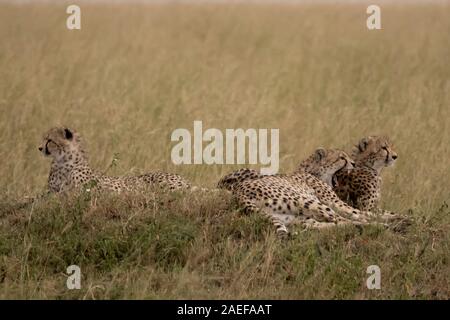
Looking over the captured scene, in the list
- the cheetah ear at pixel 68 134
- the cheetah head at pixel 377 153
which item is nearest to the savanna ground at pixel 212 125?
the cheetah head at pixel 377 153

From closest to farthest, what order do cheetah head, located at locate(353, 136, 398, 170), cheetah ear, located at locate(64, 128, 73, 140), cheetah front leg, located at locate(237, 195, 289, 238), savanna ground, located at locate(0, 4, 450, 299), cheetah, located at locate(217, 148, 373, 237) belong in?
savanna ground, located at locate(0, 4, 450, 299) < cheetah front leg, located at locate(237, 195, 289, 238) < cheetah, located at locate(217, 148, 373, 237) < cheetah ear, located at locate(64, 128, 73, 140) < cheetah head, located at locate(353, 136, 398, 170)

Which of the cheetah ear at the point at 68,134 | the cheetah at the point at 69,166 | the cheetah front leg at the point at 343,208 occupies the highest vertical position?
the cheetah ear at the point at 68,134

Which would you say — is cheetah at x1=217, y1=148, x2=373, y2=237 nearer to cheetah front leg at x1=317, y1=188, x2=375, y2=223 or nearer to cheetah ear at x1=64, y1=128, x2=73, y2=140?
cheetah front leg at x1=317, y1=188, x2=375, y2=223

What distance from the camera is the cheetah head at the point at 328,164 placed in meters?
8.47

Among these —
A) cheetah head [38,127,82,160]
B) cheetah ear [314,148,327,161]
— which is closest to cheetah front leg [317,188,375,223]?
cheetah ear [314,148,327,161]

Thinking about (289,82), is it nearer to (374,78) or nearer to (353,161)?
(374,78)

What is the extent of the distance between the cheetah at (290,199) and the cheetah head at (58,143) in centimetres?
127

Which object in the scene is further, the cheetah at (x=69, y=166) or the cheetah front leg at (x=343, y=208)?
the cheetah at (x=69, y=166)

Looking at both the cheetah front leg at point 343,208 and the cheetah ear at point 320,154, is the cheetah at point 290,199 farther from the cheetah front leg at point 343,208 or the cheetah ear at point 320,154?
the cheetah ear at point 320,154

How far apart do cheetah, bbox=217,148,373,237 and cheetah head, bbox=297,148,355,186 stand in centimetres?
13

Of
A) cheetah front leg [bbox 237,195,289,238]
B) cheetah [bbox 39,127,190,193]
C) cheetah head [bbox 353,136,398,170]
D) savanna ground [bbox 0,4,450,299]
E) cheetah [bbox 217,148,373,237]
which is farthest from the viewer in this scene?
cheetah head [bbox 353,136,398,170]

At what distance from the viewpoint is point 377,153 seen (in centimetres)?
857

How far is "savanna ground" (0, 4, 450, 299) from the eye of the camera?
6.63 meters

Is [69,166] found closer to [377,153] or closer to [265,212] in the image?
[265,212]
